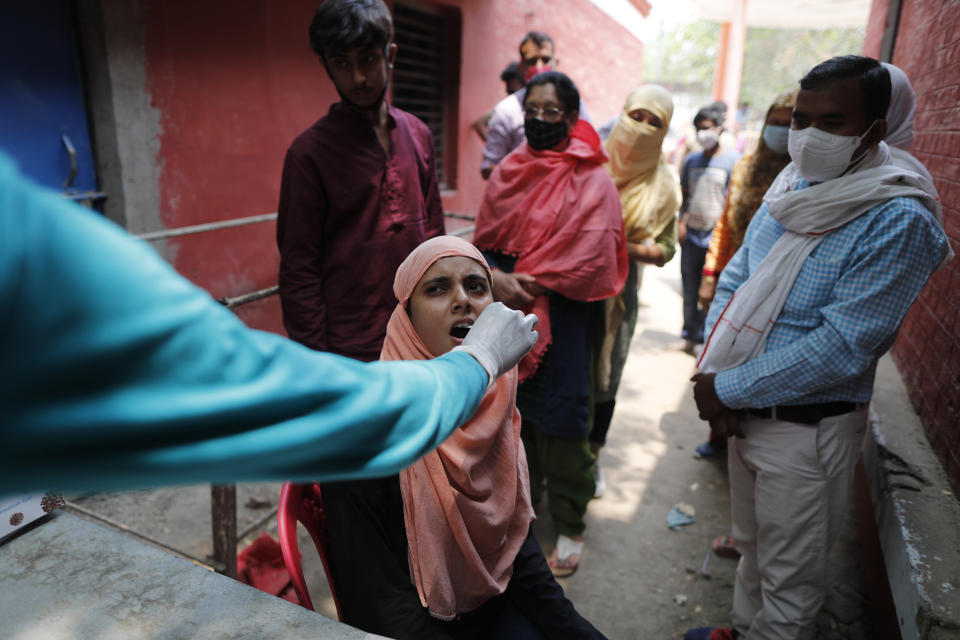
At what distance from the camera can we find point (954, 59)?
290 cm

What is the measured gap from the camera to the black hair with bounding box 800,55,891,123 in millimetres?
1902

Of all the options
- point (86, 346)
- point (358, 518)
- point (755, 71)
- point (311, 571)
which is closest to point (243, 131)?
point (311, 571)

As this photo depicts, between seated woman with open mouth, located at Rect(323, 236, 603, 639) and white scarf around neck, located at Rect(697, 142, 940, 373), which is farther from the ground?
white scarf around neck, located at Rect(697, 142, 940, 373)

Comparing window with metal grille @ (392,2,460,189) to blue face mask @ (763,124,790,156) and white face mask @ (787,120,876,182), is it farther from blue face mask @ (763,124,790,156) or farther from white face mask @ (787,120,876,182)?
white face mask @ (787,120,876,182)

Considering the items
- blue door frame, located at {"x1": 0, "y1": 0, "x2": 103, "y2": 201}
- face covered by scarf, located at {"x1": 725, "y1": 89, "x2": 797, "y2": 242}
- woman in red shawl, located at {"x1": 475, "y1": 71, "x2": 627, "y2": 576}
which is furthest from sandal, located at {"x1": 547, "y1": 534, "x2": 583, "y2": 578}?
blue door frame, located at {"x1": 0, "y1": 0, "x2": 103, "y2": 201}

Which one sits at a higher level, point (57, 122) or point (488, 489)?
point (57, 122)

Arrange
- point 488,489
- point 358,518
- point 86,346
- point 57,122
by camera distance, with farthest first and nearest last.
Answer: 1. point 57,122
2. point 488,489
3. point 358,518
4. point 86,346

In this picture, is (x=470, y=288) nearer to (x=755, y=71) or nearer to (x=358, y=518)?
(x=358, y=518)

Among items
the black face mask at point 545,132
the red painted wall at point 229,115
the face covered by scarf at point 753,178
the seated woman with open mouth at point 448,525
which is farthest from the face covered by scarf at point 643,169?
the red painted wall at point 229,115

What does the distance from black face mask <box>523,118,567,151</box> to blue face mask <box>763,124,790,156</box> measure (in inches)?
38.9

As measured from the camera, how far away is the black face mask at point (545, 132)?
9.31ft

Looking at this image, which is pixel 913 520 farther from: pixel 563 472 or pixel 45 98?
pixel 45 98

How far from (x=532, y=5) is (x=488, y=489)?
7.90m

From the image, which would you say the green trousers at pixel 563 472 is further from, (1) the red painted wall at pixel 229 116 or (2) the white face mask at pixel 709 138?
(2) the white face mask at pixel 709 138
